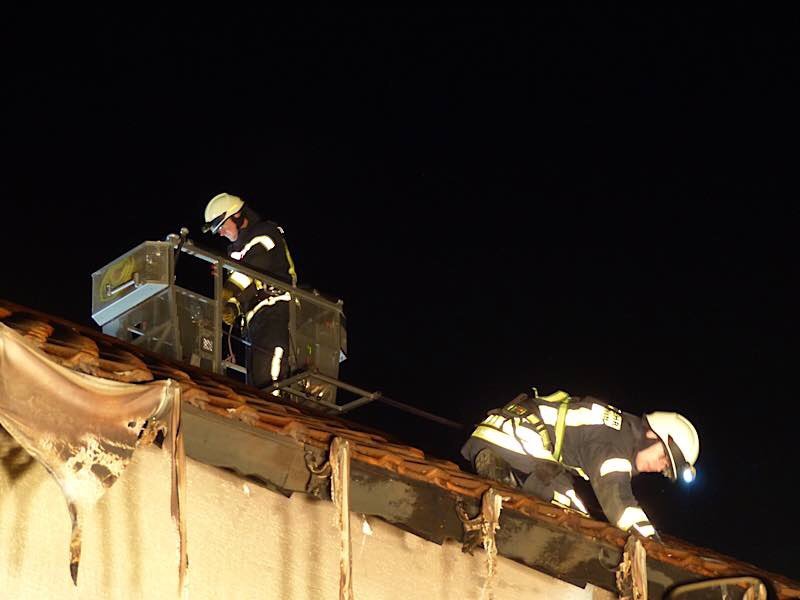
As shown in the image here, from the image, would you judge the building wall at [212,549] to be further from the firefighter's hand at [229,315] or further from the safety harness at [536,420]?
the firefighter's hand at [229,315]

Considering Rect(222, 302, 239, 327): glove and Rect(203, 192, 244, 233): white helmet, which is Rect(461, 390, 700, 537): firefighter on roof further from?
Rect(203, 192, 244, 233): white helmet

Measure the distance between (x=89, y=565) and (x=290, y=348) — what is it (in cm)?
481

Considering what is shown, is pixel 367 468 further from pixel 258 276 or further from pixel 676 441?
pixel 258 276

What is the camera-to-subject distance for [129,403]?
17.7ft

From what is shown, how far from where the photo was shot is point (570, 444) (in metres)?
8.61

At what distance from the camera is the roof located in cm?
569

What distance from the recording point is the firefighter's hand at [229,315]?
33.9 feet

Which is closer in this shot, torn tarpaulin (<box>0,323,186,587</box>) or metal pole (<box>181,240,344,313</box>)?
torn tarpaulin (<box>0,323,186,587</box>)

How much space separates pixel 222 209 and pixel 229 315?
3.28 feet

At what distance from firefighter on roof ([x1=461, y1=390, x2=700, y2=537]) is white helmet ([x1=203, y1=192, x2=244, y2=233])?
3178 millimetres

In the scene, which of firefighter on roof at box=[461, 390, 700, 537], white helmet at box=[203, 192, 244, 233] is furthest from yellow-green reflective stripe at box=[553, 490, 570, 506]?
white helmet at box=[203, 192, 244, 233]

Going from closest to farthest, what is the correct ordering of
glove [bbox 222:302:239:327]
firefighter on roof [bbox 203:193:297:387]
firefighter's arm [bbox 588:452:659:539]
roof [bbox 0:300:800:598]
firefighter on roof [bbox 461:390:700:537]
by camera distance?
roof [bbox 0:300:800:598] < firefighter's arm [bbox 588:452:659:539] < firefighter on roof [bbox 461:390:700:537] < firefighter on roof [bbox 203:193:297:387] < glove [bbox 222:302:239:327]

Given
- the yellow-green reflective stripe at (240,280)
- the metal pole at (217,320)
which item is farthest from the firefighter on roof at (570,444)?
the yellow-green reflective stripe at (240,280)

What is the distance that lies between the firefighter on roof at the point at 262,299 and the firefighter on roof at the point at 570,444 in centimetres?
193
